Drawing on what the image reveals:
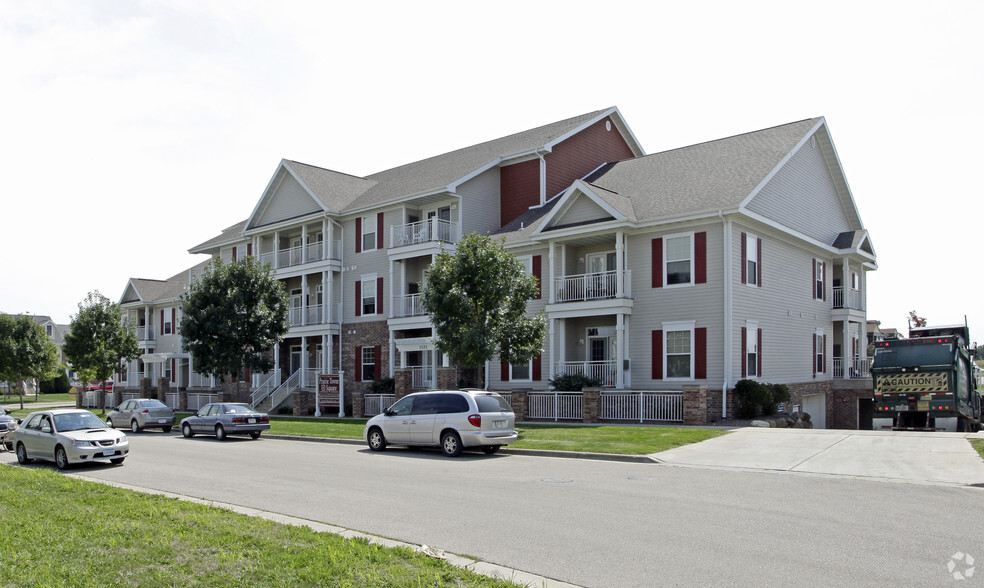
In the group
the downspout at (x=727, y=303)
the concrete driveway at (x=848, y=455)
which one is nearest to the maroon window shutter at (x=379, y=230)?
the downspout at (x=727, y=303)

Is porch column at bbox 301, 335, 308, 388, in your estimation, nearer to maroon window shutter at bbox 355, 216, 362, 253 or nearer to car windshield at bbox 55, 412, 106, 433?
maroon window shutter at bbox 355, 216, 362, 253

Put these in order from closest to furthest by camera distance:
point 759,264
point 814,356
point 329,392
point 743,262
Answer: point 743,262 < point 759,264 < point 814,356 < point 329,392

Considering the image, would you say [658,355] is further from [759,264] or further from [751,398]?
[759,264]

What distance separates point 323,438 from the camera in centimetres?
2405

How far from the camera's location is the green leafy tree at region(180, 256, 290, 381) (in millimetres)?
34562

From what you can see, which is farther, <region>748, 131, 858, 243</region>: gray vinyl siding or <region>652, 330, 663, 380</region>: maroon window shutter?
<region>748, 131, 858, 243</region>: gray vinyl siding

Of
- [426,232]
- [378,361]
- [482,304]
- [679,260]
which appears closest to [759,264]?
[679,260]

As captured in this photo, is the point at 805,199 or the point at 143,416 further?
the point at 805,199

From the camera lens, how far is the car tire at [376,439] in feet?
66.7

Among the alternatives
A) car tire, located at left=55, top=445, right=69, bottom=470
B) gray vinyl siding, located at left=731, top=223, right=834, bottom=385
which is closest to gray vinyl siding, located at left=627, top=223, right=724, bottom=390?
gray vinyl siding, located at left=731, top=223, right=834, bottom=385

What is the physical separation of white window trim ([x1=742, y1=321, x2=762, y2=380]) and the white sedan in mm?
19382

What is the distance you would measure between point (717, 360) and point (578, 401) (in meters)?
4.90

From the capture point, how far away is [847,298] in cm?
3378

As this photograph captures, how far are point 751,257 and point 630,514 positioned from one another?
62.2 feet
